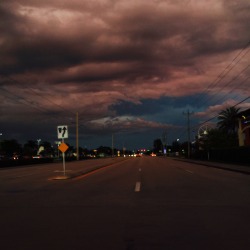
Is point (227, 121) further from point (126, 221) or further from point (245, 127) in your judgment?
point (126, 221)

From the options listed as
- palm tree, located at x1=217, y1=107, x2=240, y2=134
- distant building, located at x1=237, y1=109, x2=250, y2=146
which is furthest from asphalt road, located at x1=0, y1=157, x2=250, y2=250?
palm tree, located at x1=217, y1=107, x2=240, y2=134

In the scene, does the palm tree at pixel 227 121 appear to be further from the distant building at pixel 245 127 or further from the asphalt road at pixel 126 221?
the asphalt road at pixel 126 221

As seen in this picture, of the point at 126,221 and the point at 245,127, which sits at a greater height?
the point at 245,127

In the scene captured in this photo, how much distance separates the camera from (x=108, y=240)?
25.5 feet

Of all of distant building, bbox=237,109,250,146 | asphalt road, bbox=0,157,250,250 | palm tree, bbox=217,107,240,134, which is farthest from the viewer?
palm tree, bbox=217,107,240,134

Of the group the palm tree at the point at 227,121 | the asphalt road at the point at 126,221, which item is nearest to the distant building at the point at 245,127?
the palm tree at the point at 227,121

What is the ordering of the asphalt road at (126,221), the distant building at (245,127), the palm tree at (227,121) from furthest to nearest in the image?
1. the palm tree at (227,121)
2. the distant building at (245,127)
3. the asphalt road at (126,221)

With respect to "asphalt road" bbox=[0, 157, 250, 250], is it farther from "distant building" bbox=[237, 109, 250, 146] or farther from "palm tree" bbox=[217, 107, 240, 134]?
"palm tree" bbox=[217, 107, 240, 134]

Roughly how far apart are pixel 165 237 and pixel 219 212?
3.52m

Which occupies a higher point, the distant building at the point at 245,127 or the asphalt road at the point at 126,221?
the distant building at the point at 245,127

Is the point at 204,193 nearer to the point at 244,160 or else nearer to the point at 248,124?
the point at 244,160

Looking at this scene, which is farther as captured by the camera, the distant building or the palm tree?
the palm tree

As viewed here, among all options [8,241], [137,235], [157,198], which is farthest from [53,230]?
[157,198]

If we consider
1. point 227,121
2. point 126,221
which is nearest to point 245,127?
point 227,121
